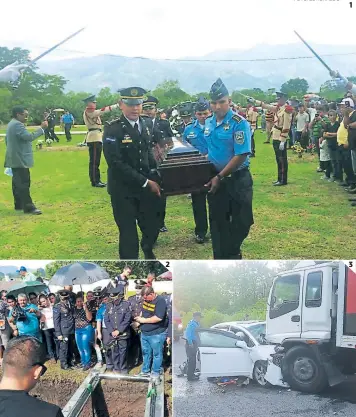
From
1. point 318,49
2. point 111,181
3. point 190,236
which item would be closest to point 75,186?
point 111,181

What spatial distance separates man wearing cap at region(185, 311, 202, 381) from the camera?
360 centimetres

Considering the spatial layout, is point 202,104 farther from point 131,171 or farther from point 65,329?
point 65,329

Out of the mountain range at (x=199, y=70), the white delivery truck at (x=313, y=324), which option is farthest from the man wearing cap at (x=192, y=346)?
the mountain range at (x=199, y=70)

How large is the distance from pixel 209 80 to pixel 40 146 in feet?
3.60

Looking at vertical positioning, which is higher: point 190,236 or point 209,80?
point 209,80

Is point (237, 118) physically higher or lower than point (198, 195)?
higher

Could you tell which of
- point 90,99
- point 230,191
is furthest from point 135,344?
point 90,99

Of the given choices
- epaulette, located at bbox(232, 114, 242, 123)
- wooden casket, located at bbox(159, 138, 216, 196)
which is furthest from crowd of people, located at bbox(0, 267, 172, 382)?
epaulette, located at bbox(232, 114, 242, 123)

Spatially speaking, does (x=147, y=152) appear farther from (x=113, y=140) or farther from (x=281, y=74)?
(x=281, y=74)

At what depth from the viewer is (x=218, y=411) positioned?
3.60 metres

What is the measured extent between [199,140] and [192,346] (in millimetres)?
1323

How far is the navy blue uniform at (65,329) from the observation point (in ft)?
12.3

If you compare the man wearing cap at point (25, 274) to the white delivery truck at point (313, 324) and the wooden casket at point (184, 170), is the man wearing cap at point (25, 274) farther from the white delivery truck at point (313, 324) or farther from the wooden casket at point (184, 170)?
the white delivery truck at point (313, 324)

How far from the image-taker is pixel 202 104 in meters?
3.34
